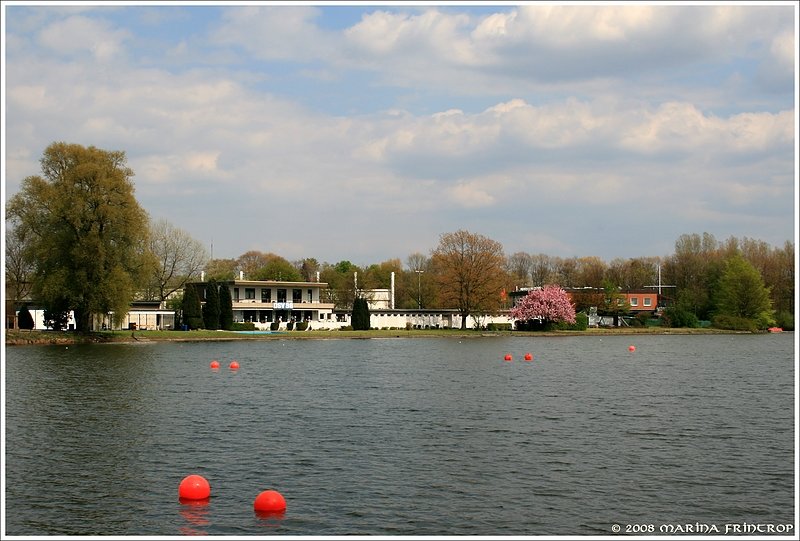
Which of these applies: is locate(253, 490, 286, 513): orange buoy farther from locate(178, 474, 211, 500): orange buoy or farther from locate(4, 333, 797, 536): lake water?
locate(178, 474, 211, 500): orange buoy

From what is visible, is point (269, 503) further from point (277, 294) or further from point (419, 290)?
point (419, 290)

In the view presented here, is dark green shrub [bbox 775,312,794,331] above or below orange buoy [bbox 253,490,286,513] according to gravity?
above

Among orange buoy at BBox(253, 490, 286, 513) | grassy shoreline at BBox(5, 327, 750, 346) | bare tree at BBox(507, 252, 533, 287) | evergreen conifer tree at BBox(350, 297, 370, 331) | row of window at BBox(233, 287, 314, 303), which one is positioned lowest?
orange buoy at BBox(253, 490, 286, 513)

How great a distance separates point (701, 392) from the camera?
3972 centimetres

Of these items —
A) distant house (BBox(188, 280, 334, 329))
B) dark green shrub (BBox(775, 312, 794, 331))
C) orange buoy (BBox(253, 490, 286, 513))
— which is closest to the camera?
orange buoy (BBox(253, 490, 286, 513))

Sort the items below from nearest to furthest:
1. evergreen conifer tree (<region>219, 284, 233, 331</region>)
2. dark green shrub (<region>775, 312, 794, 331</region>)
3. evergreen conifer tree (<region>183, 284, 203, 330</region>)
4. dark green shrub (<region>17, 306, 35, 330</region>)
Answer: dark green shrub (<region>17, 306, 35, 330</region>) → evergreen conifer tree (<region>183, 284, 203, 330</region>) → evergreen conifer tree (<region>219, 284, 233, 331</region>) → dark green shrub (<region>775, 312, 794, 331</region>)

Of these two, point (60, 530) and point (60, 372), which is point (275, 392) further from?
point (60, 530)

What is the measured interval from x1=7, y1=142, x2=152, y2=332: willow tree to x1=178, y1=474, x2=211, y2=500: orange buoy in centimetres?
5507

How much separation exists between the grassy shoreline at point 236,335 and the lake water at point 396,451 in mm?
26201

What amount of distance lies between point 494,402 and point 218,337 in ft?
182

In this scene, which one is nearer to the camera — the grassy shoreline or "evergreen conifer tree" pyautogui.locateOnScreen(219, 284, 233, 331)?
A: the grassy shoreline

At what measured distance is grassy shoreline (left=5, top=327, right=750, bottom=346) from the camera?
73812 mm

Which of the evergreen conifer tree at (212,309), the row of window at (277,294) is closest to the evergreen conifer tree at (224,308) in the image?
the evergreen conifer tree at (212,309)

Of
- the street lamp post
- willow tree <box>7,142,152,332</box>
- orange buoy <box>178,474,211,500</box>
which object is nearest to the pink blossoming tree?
the street lamp post
